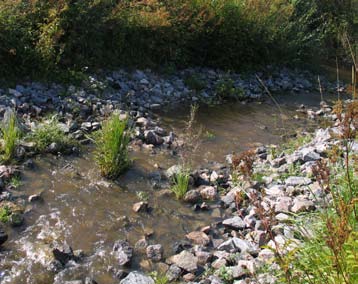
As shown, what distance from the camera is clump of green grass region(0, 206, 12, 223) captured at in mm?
5066

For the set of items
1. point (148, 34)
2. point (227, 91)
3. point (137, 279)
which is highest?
point (148, 34)

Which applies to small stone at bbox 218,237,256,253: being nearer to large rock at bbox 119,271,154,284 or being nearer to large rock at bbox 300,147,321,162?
large rock at bbox 119,271,154,284

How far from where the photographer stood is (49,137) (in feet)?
22.6

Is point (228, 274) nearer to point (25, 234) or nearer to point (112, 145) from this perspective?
point (25, 234)

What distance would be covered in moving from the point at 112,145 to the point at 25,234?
1756 millimetres

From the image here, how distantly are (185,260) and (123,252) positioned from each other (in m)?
0.64

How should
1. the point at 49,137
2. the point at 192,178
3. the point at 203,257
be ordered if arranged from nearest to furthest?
the point at 203,257, the point at 192,178, the point at 49,137

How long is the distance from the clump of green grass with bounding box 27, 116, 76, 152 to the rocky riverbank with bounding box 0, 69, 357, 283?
0.09 m

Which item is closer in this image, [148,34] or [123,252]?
[123,252]

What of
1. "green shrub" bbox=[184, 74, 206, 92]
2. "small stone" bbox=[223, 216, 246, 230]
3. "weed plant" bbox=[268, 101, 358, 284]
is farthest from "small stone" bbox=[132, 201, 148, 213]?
"green shrub" bbox=[184, 74, 206, 92]

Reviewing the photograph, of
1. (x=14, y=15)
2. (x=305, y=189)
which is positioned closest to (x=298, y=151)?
(x=305, y=189)

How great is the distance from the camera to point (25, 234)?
4.96 metres

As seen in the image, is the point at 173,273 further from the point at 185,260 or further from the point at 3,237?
the point at 3,237

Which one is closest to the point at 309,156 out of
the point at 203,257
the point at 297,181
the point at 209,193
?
the point at 297,181
